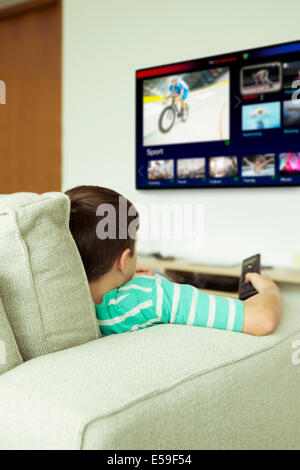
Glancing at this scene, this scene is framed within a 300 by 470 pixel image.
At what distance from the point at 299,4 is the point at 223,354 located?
2351 millimetres

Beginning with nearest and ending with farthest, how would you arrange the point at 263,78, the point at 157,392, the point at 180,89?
the point at 157,392 < the point at 263,78 < the point at 180,89

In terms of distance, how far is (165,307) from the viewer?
3.35 ft

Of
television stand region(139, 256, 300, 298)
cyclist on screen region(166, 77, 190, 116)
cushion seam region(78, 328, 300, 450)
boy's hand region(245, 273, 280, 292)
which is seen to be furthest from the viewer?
cyclist on screen region(166, 77, 190, 116)

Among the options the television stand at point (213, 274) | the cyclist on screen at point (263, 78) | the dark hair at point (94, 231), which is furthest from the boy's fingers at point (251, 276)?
the cyclist on screen at point (263, 78)

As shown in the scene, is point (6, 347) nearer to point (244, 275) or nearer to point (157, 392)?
point (157, 392)

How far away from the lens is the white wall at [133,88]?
2723mm

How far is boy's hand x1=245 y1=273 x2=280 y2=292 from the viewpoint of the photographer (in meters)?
1.18

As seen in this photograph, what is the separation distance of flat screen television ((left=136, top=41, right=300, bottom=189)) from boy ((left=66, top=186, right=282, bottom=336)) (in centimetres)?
172

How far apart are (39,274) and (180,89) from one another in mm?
2374

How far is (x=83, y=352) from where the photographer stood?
2.79ft

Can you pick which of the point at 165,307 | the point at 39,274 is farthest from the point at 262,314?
the point at 39,274

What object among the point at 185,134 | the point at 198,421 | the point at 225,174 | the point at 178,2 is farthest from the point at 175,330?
the point at 178,2

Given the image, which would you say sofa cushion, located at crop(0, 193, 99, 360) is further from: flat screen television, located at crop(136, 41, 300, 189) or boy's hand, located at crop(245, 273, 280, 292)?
flat screen television, located at crop(136, 41, 300, 189)

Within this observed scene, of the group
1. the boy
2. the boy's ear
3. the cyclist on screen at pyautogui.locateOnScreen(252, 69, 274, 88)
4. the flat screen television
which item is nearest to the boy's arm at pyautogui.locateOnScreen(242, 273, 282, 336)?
the boy
